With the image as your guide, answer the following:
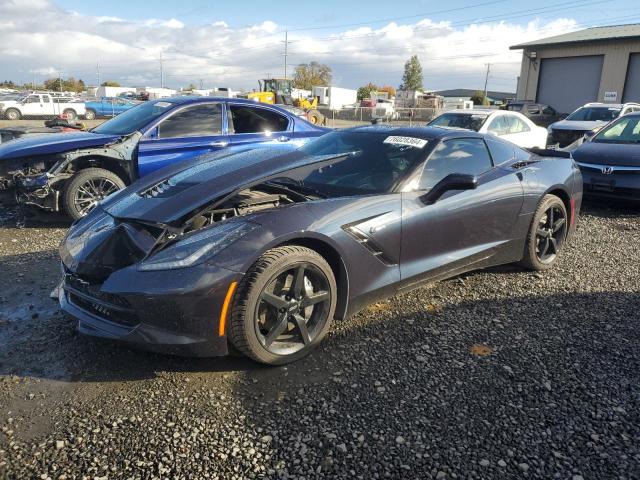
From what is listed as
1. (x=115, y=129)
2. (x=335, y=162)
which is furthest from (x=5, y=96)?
(x=335, y=162)

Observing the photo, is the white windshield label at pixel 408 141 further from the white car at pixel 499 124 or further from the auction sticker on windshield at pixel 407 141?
the white car at pixel 499 124

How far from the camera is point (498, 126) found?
34.0ft

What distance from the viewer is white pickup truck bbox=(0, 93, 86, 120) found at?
3044 centimetres

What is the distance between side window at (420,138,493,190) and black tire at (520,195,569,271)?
0.75 m

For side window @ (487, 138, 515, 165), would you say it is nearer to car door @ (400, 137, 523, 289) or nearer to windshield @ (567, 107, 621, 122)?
car door @ (400, 137, 523, 289)

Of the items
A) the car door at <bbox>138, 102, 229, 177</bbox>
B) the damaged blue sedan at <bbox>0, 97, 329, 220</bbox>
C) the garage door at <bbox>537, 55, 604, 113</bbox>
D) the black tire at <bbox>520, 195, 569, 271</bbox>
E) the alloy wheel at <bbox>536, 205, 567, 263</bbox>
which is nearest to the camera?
the black tire at <bbox>520, 195, 569, 271</bbox>

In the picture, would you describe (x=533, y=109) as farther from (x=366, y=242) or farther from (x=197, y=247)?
(x=197, y=247)

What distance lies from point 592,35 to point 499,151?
3141cm

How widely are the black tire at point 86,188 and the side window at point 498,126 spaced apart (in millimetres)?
7238

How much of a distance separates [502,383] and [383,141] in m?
2.07

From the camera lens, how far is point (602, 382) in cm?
299

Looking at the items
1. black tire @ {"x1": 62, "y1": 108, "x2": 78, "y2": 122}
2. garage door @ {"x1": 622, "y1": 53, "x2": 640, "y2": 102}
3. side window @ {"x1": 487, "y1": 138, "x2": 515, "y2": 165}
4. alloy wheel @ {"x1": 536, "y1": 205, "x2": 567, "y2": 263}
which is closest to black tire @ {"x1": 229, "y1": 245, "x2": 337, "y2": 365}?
side window @ {"x1": 487, "y1": 138, "x2": 515, "y2": 165}

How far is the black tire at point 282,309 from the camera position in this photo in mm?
2816

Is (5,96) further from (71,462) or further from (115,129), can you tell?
(71,462)
